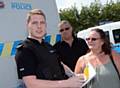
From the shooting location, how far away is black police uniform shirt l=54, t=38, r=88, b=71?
5.28 metres

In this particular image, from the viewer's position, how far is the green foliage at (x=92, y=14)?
2772cm

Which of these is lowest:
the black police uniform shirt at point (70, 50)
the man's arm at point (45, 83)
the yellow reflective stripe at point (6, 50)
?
the black police uniform shirt at point (70, 50)

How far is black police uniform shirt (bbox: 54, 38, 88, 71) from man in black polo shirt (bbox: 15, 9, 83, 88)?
2.09m

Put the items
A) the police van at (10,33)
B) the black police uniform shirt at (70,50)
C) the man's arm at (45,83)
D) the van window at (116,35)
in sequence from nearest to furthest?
the man's arm at (45,83), the police van at (10,33), the black police uniform shirt at (70,50), the van window at (116,35)

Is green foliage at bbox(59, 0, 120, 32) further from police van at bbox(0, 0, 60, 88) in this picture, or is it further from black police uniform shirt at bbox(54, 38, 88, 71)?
police van at bbox(0, 0, 60, 88)

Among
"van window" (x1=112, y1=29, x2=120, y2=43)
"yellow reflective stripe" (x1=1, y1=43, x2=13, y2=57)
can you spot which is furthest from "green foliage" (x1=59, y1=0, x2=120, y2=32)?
"yellow reflective stripe" (x1=1, y1=43, x2=13, y2=57)

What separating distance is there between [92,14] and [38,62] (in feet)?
86.2

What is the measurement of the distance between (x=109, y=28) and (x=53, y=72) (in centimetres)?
912

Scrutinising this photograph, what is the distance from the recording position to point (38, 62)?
299cm

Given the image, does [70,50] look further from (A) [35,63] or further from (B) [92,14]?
(B) [92,14]

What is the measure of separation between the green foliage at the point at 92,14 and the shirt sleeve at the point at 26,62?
24037 millimetres

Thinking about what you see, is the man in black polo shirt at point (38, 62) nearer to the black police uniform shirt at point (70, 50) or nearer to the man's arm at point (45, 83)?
the man's arm at point (45, 83)

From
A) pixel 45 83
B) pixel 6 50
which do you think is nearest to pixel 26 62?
pixel 45 83

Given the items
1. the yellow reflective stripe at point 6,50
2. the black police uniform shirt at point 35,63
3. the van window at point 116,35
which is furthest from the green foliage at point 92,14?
the black police uniform shirt at point 35,63
